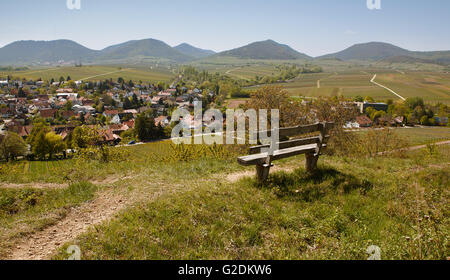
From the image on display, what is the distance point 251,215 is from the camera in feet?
18.0

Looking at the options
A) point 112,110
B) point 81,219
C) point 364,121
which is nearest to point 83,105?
point 112,110

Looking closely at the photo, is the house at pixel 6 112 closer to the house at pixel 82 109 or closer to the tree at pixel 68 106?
the tree at pixel 68 106

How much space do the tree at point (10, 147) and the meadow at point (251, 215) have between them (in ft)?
167

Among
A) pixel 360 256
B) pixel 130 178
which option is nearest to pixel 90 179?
pixel 130 178

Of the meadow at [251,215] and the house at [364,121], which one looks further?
the house at [364,121]

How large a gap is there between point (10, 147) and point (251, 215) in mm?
58492

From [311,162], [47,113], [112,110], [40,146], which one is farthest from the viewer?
[112,110]

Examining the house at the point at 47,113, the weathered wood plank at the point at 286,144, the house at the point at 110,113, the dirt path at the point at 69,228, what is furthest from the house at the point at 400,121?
the house at the point at 47,113

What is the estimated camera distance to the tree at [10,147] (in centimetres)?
4722

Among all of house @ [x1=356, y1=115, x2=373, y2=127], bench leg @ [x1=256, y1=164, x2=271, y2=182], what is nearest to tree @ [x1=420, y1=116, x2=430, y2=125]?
house @ [x1=356, y1=115, x2=373, y2=127]

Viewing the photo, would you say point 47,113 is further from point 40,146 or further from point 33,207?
point 33,207

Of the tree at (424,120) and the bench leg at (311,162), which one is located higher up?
the bench leg at (311,162)
